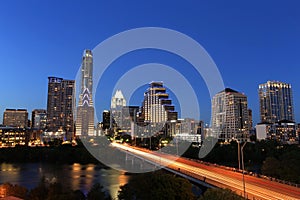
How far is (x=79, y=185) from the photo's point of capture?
2269 centimetres

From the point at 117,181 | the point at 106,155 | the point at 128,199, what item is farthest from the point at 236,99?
the point at 128,199

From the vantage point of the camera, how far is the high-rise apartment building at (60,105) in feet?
351

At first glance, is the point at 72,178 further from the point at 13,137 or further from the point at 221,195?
the point at 13,137

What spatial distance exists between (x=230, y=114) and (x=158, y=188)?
288 feet

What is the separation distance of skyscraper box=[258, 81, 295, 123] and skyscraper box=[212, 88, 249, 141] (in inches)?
766

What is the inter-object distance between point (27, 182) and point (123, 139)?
48.0 meters

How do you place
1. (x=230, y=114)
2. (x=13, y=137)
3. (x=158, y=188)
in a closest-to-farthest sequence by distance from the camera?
(x=158, y=188), (x=13, y=137), (x=230, y=114)

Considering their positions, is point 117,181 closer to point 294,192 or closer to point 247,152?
point 294,192

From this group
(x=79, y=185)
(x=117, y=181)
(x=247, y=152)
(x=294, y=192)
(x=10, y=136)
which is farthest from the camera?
(x=10, y=136)

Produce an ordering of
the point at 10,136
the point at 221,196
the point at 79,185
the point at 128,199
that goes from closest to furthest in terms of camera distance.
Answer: the point at 221,196, the point at 128,199, the point at 79,185, the point at 10,136

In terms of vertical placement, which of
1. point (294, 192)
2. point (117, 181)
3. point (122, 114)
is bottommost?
point (117, 181)

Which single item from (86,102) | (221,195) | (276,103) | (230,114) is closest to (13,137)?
(86,102)

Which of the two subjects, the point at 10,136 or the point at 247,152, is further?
the point at 10,136

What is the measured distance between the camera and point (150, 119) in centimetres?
9712
